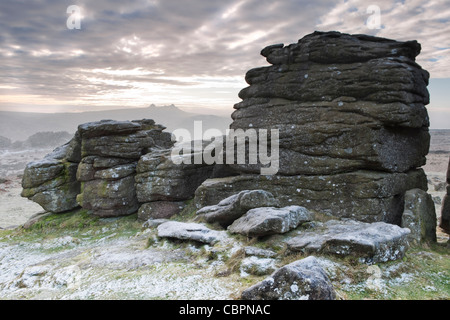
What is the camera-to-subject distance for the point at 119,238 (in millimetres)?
22281

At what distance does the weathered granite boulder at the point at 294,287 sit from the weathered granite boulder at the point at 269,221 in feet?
14.1

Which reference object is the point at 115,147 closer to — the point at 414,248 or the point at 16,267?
the point at 16,267

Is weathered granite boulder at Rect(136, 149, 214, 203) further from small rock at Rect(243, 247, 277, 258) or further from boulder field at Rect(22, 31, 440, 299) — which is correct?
small rock at Rect(243, 247, 277, 258)

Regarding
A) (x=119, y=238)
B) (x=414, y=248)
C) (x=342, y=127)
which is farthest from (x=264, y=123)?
(x=119, y=238)

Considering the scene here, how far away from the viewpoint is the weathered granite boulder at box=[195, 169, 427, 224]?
1831cm

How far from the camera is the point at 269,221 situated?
1334 centimetres

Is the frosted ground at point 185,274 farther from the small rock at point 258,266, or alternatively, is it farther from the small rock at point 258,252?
the small rock at point 258,252

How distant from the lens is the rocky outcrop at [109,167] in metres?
26.5

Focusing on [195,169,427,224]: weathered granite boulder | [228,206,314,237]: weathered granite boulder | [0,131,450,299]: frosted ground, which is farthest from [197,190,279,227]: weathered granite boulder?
[195,169,427,224]: weathered granite boulder

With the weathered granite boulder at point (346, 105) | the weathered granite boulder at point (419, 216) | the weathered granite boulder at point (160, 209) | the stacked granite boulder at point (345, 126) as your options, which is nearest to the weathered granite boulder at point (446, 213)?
the stacked granite boulder at point (345, 126)

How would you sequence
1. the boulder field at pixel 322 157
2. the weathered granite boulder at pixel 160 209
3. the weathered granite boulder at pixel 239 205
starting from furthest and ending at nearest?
1. the weathered granite boulder at pixel 160 209
2. the boulder field at pixel 322 157
3. the weathered granite boulder at pixel 239 205

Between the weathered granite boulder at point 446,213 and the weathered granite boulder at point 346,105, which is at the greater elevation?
the weathered granite boulder at point 346,105

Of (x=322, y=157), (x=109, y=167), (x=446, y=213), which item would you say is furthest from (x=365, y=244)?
(x=109, y=167)

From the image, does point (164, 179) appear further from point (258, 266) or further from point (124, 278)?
point (258, 266)
